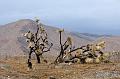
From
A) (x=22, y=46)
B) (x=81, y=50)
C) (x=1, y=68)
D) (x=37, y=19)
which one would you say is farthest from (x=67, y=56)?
(x=22, y=46)

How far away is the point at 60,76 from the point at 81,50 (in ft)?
44.6

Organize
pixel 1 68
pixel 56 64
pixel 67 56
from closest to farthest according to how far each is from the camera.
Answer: pixel 1 68 < pixel 56 64 < pixel 67 56

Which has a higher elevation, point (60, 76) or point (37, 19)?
point (37, 19)

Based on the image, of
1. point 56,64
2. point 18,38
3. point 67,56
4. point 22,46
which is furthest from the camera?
point 18,38

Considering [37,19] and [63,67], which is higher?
[37,19]

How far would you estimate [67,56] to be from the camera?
48625 mm

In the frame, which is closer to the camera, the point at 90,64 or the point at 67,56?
the point at 90,64

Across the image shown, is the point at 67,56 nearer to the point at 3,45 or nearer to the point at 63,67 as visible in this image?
the point at 63,67

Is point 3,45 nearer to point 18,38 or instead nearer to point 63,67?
point 18,38

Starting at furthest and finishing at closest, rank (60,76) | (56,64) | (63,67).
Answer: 1. (56,64)
2. (63,67)
3. (60,76)

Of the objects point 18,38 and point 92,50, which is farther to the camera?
point 18,38

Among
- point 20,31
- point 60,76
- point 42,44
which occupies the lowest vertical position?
point 60,76

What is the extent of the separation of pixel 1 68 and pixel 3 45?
456ft

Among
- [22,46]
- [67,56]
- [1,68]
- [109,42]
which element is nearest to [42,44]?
[67,56]
